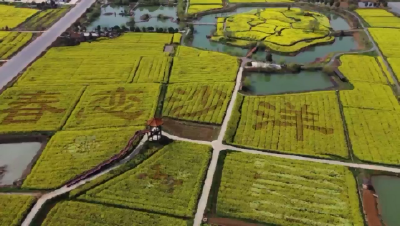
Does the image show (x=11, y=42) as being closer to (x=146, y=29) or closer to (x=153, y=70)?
(x=146, y=29)

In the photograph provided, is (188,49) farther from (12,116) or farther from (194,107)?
(12,116)

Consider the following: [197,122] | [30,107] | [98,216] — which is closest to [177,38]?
[197,122]

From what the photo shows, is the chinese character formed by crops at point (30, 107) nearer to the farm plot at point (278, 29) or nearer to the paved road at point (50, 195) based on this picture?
the paved road at point (50, 195)

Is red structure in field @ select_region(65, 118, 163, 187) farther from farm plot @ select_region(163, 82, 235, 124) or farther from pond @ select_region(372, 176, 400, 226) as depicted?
pond @ select_region(372, 176, 400, 226)

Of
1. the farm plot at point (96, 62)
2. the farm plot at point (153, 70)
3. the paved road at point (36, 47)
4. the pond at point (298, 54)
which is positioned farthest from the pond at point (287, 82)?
the paved road at point (36, 47)

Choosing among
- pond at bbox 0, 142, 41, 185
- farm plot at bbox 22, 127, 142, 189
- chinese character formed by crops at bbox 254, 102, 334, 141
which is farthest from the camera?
chinese character formed by crops at bbox 254, 102, 334, 141

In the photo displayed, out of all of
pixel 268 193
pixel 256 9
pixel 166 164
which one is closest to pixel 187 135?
pixel 166 164

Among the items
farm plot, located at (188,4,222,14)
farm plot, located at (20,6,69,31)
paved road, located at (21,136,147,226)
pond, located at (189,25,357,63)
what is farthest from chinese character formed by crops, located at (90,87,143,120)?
farm plot, located at (188,4,222,14)
